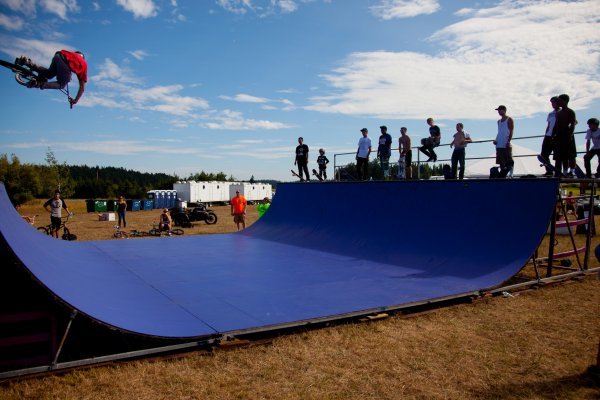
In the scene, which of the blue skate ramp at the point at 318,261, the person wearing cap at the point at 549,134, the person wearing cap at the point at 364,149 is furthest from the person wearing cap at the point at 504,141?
the person wearing cap at the point at 364,149

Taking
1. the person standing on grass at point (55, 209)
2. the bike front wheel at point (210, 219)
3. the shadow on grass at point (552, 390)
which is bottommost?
the shadow on grass at point (552, 390)

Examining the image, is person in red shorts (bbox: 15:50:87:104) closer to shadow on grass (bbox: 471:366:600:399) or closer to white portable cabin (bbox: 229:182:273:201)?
shadow on grass (bbox: 471:366:600:399)

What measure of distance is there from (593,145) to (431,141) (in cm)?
417

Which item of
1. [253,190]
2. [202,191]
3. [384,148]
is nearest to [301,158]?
[384,148]

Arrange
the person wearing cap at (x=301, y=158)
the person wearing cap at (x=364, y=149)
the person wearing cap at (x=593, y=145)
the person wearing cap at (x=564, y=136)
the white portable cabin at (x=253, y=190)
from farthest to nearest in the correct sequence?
the white portable cabin at (x=253, y=190)
the person wearing cap at (x=301, y=158)
the person wearing cap at (x=364, y=149)
the person wearing cap at (x=593, y=145)
the person wearing cap at (x=564, y=136)

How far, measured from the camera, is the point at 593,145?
915 cm

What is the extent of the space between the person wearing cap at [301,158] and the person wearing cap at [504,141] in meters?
7.48

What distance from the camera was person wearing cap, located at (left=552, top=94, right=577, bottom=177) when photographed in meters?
8.57

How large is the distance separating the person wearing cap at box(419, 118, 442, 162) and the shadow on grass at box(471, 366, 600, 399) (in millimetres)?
9133

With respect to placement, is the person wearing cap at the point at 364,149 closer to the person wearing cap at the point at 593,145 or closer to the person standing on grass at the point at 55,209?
the person wearing cap at the point at 593,145

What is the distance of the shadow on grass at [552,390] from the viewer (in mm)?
3607

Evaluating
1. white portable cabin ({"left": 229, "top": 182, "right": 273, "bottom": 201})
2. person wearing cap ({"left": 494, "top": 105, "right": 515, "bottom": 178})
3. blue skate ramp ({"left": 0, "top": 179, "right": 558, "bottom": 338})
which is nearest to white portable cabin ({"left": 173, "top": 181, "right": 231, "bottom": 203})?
white portable cabin ({"left": 229, "top": 182, "right": 273, "bottom": 201})

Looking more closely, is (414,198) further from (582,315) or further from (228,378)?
(228,378)

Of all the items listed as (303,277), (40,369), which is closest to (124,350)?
(40,369)
